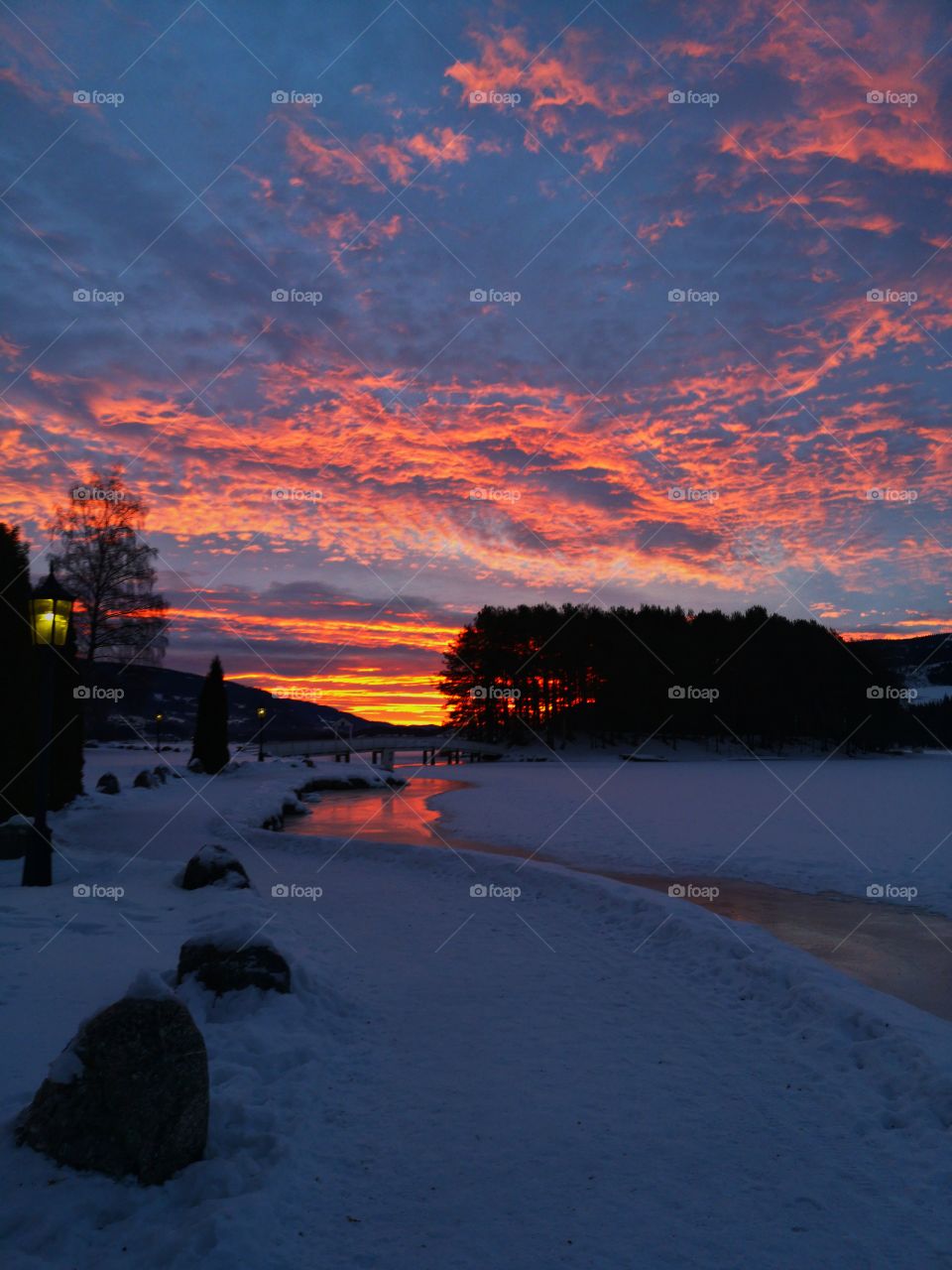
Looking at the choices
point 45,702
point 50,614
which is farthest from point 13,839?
point 50,614

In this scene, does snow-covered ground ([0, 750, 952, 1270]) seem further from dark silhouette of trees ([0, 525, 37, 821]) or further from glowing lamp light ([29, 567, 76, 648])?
dark silhouette of trees ([0, 525, 37, 821])

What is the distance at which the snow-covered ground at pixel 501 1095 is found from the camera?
426 cm

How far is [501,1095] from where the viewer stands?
241 inches

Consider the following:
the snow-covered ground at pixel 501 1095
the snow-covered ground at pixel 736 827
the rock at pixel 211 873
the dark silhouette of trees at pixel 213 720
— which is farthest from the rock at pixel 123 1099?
the dark silhouette of trees at pixel 213 720

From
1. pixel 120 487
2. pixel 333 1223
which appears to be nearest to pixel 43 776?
pixel 333 1223

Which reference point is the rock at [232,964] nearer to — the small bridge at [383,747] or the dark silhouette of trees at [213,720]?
the dark silhouette of trees at [213,720]

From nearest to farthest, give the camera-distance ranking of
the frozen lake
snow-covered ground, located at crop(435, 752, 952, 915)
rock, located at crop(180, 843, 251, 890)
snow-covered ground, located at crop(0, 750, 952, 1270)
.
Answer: snow-covered ground, located at crop(0, 750, 952, 1270)
the frozen lake
rock, located at crop(180, 843, 251, 890)
snow-covered ground, located at crop(435, 752, 952, 915)

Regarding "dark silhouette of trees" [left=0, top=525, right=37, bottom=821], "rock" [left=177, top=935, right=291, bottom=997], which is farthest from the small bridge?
"rock" [left=177, top=935, right=291, bottom=997]

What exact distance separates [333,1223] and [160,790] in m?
28.9

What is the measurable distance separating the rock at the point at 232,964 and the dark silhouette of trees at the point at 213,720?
108ft

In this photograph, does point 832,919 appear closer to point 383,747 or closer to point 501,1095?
point 501,1095

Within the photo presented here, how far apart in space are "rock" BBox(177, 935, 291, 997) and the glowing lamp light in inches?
246

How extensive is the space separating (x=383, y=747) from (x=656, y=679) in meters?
35.3

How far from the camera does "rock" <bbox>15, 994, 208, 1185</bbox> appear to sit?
4.40 metres
